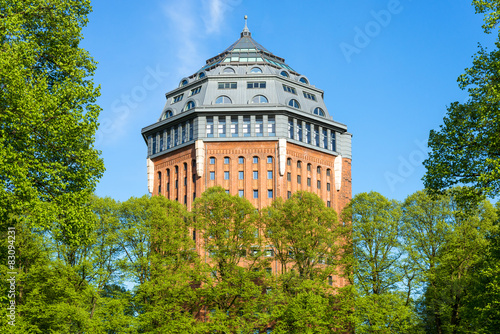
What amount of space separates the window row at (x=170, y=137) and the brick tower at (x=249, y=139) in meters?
0.14

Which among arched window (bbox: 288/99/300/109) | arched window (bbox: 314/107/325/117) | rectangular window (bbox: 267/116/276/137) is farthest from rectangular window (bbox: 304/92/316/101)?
rectangular window (bbox: 267/116/276/137)

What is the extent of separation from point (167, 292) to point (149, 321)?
4155 mm

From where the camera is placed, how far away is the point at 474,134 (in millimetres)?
31188

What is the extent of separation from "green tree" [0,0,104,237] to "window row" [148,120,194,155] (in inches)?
2014

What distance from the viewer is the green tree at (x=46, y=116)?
1075 inches

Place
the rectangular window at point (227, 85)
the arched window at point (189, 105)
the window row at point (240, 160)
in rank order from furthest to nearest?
the rectangular window at point (227, 85) → the arched window at point (189, 105) → the window row at point (240, 160)

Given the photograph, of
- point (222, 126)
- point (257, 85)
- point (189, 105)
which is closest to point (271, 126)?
point (222, 126)

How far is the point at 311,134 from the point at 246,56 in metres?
18.6

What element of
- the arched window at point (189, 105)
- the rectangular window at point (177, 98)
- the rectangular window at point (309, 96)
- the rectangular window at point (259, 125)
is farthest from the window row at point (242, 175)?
the rectangular window at point (177, 98)

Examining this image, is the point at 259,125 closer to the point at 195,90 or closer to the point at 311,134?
the point at 311,134

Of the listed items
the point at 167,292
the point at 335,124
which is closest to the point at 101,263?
the point at 167,292

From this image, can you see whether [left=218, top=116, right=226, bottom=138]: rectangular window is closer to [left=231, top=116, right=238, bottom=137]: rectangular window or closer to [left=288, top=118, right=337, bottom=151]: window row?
[left=231, top=116, right=238, bottom=137]: rectangular window

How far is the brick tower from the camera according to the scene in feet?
265

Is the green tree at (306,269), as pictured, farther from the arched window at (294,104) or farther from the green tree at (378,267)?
the arched window at (294,104)
